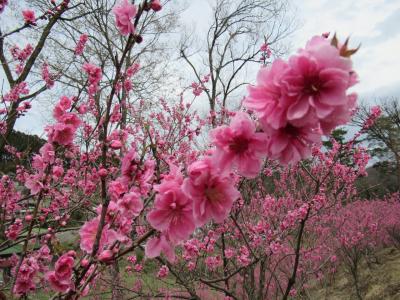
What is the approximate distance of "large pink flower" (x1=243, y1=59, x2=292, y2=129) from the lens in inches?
33.9

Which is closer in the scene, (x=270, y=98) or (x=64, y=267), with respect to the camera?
(x=270, y=98)

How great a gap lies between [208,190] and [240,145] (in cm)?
17

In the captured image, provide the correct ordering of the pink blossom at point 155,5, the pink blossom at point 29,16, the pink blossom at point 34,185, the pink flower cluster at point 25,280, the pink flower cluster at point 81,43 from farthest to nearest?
the pink flower cluster at point 81,43, the pink blossom at point 29,16, the pink blossom at point 34,185, the pink flower cluster at point 25,280, the pink blossom at point 155,5

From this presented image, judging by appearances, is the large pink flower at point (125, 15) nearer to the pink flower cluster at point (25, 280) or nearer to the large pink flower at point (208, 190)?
the large pink flower at point (208, 190)

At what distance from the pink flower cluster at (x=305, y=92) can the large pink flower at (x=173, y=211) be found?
13.2 inches

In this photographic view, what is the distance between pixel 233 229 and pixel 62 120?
515cm

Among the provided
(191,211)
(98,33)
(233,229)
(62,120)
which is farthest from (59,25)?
(191,211)

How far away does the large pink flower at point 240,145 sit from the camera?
0.96m

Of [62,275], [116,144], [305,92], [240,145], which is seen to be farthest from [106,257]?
[305,92]

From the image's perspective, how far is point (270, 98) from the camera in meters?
0.90

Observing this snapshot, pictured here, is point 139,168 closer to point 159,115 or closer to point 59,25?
point 159,115

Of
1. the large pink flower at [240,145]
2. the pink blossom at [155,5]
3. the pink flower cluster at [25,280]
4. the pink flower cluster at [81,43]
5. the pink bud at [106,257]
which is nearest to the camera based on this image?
the large pink flower at [240,145]

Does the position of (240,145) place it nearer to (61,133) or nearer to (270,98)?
(270,98)

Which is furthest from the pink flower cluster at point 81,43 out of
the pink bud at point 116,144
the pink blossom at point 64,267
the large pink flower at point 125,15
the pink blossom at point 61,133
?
the pink blossom at point 64,267
